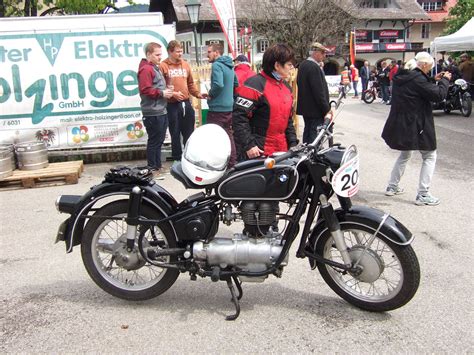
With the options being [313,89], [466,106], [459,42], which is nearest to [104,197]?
[313,89]

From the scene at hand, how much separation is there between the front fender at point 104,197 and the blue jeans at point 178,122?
449cm

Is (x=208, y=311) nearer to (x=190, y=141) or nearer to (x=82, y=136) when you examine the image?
(x=190, y=141)

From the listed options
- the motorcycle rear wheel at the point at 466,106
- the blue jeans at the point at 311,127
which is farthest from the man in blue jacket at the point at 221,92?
the motorcycle rear wheel at the point at 466,106

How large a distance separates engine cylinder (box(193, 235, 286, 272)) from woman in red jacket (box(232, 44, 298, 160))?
93 centimetres

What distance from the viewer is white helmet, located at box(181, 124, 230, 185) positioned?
3203mm

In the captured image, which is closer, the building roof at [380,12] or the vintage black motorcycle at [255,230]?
the vintage black motorcycle at [255,230]

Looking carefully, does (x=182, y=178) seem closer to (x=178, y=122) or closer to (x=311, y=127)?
(x=311, y=127)

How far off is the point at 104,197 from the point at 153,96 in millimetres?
3806

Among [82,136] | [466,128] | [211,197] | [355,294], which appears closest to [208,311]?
[211,197]

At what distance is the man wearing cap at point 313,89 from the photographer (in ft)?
20.4

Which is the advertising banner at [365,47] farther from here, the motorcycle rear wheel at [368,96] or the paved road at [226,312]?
the paved road at [226,312]

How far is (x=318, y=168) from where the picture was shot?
316 centimetres

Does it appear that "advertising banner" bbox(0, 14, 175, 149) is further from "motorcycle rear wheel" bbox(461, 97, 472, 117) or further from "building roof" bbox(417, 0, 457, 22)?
"building roof" bbox(417, 0, 457, 22)

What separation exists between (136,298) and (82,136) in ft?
18.1
